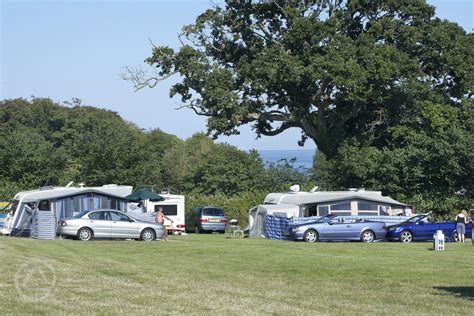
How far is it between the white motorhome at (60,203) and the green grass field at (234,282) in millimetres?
12614

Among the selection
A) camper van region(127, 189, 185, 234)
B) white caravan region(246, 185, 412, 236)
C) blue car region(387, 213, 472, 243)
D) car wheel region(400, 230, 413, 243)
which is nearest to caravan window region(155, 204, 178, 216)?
camper van region(127, 189, 185, 234)

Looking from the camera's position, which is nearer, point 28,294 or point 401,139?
point 28,294

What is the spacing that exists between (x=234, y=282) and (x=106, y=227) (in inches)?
694

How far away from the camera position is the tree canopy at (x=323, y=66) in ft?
167

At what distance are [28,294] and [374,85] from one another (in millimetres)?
39848

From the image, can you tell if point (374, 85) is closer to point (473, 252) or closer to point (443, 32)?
point (443, 32)

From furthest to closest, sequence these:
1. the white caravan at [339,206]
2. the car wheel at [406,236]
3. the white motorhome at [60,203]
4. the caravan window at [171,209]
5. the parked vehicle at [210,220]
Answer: the parked vehicle at [210,220] → the caravan window at [171,209] → the white caravan at [339,206] → the white motorhome at [60,203] → the car wheel at [406,236]

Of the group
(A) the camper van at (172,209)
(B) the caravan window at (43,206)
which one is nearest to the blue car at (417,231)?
(A) the camper van at (172,209)

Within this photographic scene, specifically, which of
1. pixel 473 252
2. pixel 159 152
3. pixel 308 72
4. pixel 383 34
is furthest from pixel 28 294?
pixel 159 152

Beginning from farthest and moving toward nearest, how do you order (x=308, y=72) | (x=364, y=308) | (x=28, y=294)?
(x=308, y=72) → (x=28, y=294) → (x=364, y=308)

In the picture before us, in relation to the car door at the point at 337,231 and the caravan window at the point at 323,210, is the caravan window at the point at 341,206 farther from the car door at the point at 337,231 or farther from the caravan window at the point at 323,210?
the car door at the point at 337,231

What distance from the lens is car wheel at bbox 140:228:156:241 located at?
34156 mm

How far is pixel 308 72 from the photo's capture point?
49.9 meters

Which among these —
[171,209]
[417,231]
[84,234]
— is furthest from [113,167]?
[417,231]
